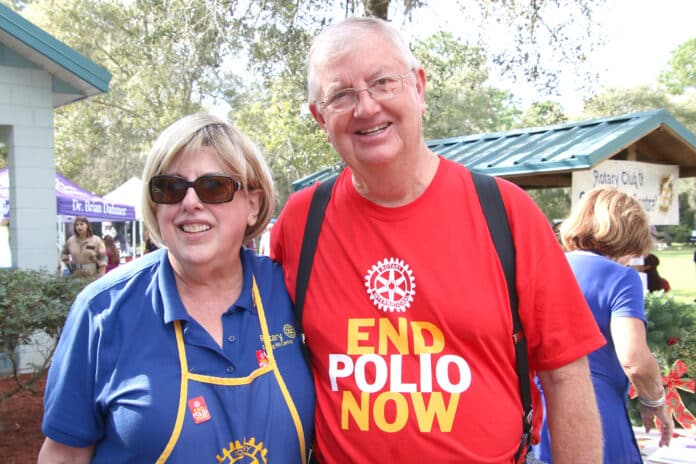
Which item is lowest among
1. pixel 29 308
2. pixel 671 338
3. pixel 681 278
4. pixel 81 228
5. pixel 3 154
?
pixel 681 278

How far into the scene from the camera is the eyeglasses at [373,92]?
6.69ft

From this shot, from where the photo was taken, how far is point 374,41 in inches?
80.8

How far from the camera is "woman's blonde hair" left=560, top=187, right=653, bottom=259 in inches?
127

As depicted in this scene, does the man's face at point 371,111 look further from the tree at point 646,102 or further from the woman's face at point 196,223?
the tree at point 646,102

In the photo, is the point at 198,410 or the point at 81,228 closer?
the point at 198,410

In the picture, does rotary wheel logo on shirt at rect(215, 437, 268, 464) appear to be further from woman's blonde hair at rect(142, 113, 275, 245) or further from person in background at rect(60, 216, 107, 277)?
person in background at rect(60, 216, 107, 277)

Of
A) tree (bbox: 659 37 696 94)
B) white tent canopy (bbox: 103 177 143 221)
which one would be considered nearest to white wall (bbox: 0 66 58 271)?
white tent canopy (bbox: 103 177 143 221)

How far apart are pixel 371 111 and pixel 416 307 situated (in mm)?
656

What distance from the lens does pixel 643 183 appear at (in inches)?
273

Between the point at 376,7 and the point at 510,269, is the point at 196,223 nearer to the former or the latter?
the point at 510,269

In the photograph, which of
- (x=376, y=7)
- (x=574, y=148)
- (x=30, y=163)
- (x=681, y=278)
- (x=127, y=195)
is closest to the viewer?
(x=574, y=148)

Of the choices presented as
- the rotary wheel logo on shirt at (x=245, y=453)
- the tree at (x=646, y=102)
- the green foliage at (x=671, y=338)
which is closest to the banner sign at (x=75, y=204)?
the green foliage at (x=671, y=338)

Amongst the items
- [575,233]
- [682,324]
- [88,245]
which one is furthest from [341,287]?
[88,245]

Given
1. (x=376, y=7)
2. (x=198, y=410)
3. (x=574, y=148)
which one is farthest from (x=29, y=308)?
(x=376, y=7)
